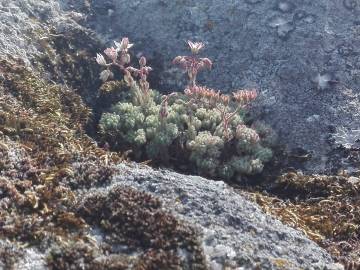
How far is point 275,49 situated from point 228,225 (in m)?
4.51

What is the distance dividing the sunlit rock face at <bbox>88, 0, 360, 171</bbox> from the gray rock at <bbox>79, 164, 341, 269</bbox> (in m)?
2.17

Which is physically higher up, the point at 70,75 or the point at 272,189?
the point at 70,75

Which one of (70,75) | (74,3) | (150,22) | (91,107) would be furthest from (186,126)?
(74,3)

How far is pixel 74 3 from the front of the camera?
10.1 meters

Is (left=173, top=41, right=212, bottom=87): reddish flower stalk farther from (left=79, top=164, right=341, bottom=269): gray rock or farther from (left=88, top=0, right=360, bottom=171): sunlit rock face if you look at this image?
(left=79, top=164, right=341, bottom=269): gray rock

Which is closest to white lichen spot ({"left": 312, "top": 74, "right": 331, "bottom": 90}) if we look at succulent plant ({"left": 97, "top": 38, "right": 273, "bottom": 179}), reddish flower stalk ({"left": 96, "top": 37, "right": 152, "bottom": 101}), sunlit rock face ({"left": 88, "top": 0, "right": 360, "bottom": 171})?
sunlit rock face ({"left": 88, "top": 0, "right": 360, "bottom": 171})

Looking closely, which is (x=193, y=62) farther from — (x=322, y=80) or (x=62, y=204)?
(x=62, y=204)

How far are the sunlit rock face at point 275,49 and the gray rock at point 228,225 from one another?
2173 mm

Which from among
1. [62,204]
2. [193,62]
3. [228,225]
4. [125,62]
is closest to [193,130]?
[193,62]

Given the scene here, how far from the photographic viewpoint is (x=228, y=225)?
5465mm

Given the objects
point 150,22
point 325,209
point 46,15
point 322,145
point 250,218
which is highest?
point 150,22

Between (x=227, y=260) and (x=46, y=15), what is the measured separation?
5.87 m

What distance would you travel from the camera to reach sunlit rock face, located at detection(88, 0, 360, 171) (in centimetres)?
827

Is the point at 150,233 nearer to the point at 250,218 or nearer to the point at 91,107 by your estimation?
the point at 250,218
